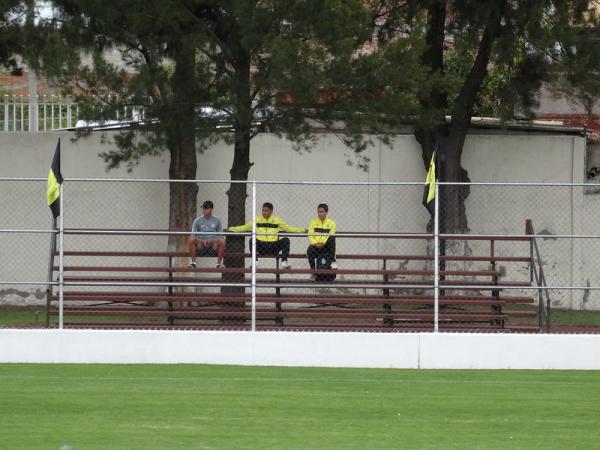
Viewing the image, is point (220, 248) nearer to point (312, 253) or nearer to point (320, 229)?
point (312, 253)

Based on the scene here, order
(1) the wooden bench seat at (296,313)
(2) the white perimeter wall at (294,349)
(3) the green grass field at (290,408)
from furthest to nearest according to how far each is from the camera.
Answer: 1. (1) the wooden bench seat at (296,313)
2. (2) the white perimeter wall at (294,349)
3. (3) the green grass field at (290,408)

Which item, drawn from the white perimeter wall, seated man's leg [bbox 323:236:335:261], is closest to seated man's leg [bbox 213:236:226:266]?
seated man's leg [bbox 323:236:335:261]

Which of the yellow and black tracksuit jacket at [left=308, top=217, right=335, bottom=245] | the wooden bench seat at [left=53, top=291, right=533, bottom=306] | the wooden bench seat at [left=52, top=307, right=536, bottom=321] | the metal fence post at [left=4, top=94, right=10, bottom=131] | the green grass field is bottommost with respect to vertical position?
the green grass field

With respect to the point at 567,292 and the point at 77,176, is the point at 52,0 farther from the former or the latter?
the point at 567,292

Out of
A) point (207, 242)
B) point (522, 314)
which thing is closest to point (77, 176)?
point (207, 242)

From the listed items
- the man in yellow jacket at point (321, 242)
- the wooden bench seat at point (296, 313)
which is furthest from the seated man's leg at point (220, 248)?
the man in yellow jacket at point (321, 242)

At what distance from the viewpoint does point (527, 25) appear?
22719mm

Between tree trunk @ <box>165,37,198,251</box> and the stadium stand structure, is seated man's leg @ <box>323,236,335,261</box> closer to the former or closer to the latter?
the stadium stand structure

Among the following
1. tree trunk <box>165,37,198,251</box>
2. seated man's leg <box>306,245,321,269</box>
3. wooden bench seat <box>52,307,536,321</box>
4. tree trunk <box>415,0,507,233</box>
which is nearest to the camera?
wooden bench seat <box>52,307,536,321</box>

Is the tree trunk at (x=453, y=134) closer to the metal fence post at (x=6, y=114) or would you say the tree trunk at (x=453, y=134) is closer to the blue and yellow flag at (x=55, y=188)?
the metal fence post at (x=6, y=114)

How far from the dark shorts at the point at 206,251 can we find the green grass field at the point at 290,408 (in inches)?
127

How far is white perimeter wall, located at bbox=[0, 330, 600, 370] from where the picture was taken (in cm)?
1745

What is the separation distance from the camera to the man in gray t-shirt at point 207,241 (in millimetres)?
19656

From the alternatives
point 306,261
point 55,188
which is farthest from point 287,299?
point 306,261
